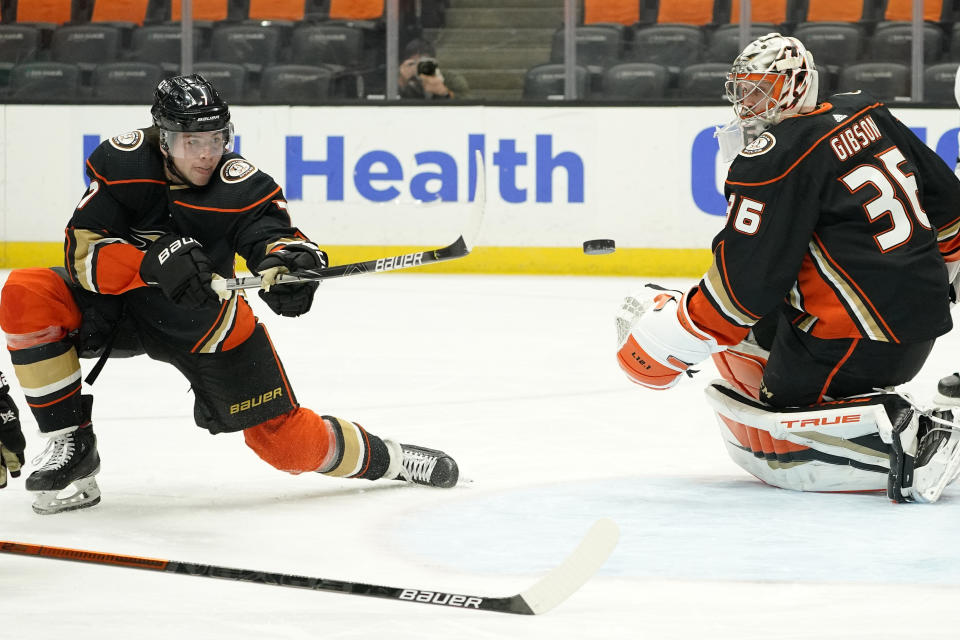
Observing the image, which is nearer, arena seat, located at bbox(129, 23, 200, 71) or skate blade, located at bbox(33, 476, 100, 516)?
skate blade, located at bbox(33, 476, 100, 516)

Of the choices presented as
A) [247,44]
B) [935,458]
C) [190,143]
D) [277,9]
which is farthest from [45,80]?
[935,458]

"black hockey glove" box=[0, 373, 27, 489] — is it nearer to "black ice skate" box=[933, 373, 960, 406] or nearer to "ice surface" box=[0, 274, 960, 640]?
"ice surface" box=[0, 274, 960, 640]

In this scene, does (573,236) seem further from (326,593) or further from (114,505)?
(326,593)

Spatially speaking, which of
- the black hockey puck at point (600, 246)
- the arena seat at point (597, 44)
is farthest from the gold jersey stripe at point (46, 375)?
the arena seat at point (597, 44)

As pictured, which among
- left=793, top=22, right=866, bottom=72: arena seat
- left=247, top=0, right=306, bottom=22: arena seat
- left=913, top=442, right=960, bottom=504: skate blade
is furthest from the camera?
left=247, top=0, right=306, bottom=22: arena seat

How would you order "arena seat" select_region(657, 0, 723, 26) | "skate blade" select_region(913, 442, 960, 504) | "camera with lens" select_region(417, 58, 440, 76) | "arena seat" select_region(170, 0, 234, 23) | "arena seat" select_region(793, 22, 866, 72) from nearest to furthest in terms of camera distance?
"skate blade" select_region(913, 442, 960, 504) → "arena seat" select_region(793, 22, 866, 72) → "arena seat" select_region(657, 0, 723, 26) → "camera with lens" select_region(417, 58, 440, 76) → "arena seat" select_region(170, 0, 234, 23)

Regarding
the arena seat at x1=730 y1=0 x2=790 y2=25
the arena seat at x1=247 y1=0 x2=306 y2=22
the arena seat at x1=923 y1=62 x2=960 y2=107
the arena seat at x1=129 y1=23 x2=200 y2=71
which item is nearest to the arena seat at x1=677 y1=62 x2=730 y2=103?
the arena seat at x1=730 y1=0 x2=790 y2=25

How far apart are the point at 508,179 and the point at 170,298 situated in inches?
204

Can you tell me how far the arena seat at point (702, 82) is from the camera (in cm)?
778

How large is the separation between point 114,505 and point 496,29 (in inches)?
223

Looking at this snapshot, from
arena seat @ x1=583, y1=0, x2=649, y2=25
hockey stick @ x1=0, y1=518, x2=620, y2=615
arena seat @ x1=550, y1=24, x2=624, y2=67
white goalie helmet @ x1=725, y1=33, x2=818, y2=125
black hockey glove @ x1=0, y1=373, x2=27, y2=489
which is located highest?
white goalie helmet @ x1=725, y1=33, x2=818, y2=125

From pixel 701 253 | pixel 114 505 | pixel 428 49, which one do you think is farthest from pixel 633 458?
pixel 428 49

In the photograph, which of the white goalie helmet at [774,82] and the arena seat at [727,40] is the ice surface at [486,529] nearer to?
the white goalie helmet at [774,82]

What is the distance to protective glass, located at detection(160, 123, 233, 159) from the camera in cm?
279
